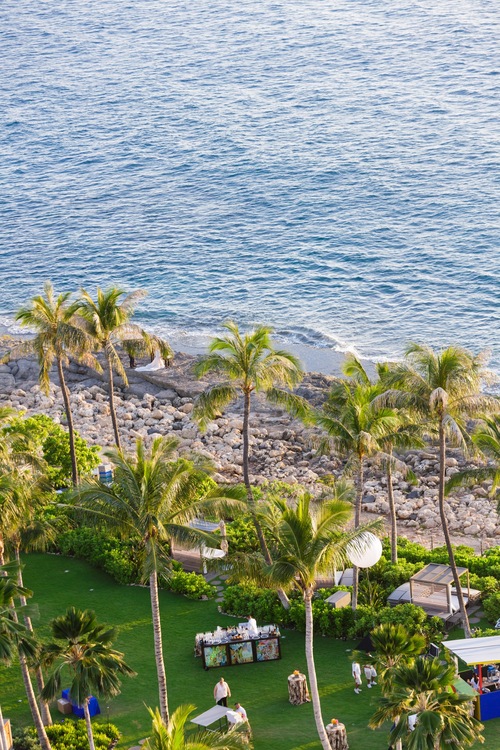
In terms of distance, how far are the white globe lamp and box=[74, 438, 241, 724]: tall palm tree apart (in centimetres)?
375

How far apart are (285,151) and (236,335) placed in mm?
63333

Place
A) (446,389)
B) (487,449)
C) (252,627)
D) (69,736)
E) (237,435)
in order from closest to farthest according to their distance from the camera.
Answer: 1. (69,736)
2. (487,449)
3. (446,389)
4. (252,627)
5. (237,435)

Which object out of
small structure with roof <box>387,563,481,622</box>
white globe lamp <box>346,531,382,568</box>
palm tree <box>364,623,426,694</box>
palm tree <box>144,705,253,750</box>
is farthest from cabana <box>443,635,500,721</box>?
palm tree <box>144,705,253,750</box>

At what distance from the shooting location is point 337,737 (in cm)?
2680

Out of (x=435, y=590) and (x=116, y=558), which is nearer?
(x=435, y=590)

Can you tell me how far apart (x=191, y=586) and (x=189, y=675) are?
186 inches

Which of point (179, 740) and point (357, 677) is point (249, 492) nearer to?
point (357, 677)

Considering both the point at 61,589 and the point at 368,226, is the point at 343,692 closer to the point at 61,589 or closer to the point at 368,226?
the point at 61,589

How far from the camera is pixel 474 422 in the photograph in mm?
49531

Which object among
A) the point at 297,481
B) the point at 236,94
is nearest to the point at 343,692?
the point at 297,481

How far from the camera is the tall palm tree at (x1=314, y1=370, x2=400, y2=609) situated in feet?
105

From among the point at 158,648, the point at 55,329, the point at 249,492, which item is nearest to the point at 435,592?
the point at 249,492

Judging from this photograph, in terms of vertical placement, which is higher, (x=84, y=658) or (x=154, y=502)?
(x=154, y=502)

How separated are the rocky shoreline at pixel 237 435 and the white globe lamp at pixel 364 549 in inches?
345
